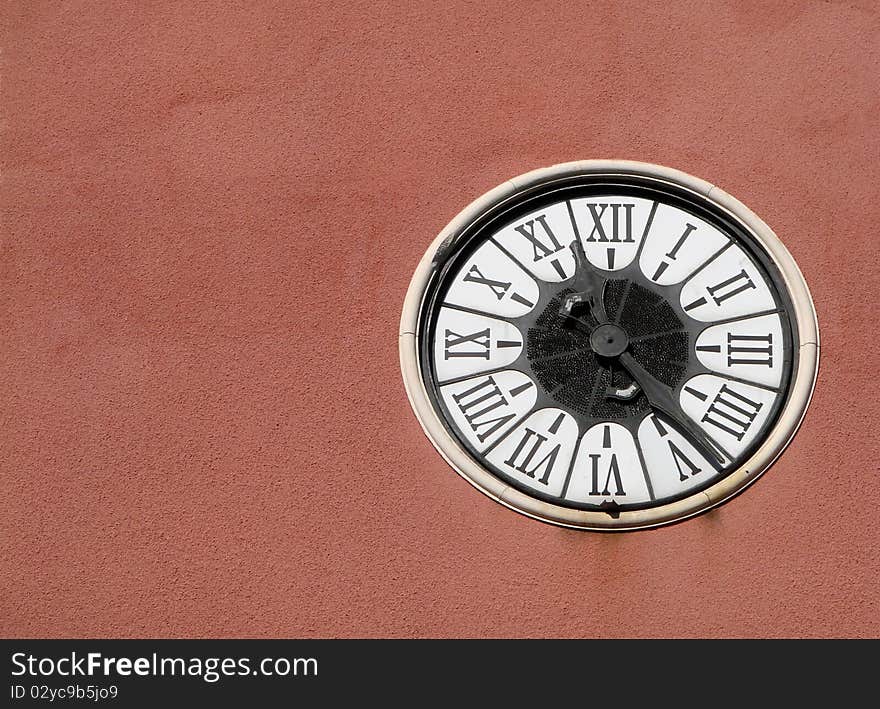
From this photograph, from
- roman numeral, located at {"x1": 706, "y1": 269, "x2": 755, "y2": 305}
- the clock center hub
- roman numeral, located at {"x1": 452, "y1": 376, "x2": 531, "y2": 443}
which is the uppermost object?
roman numeral, located at {"x1": 706, "y1": 269, "x2": 755, "y2": 305}

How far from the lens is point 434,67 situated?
7.38 meters

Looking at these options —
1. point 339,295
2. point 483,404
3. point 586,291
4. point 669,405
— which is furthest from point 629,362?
point 339,295

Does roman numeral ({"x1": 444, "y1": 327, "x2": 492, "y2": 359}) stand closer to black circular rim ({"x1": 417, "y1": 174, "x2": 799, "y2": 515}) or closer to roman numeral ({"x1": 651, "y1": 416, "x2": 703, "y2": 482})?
black circular rim ({"x1": 417, "y1": 174, "x2": 799, "y2": 515})

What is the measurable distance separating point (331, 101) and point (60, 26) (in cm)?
123

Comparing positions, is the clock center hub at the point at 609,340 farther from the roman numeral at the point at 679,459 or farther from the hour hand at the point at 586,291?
the roman numeral at the point at 679,459

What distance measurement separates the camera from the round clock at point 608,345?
267 inches

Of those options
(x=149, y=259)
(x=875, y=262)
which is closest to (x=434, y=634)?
(x=149, y=259)

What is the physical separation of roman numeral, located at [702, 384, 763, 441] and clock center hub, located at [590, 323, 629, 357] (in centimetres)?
42

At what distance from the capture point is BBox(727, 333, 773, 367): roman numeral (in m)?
6.93

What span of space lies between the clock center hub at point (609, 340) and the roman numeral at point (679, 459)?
319 mm

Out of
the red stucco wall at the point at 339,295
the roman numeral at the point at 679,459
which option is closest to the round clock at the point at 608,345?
the roman numeral at the point at 679,459

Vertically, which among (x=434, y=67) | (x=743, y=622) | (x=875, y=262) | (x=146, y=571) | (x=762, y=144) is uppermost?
(x=434, y=67)

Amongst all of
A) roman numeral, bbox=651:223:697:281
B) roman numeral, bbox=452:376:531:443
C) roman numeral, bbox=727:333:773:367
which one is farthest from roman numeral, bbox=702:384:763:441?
roman numeral, bbox=452:376:531:443
